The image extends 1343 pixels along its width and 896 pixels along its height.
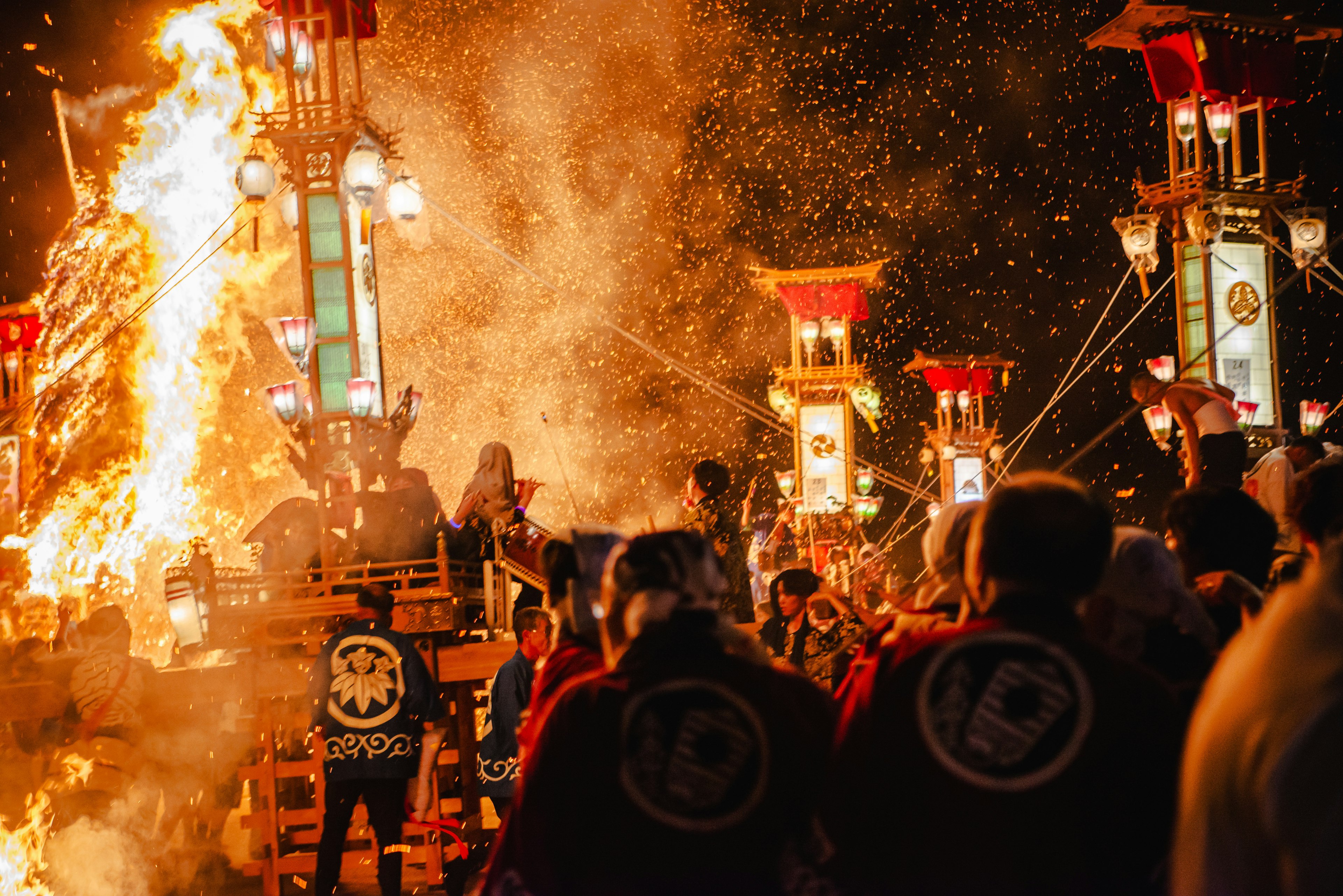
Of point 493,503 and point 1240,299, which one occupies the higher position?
point 1240,299

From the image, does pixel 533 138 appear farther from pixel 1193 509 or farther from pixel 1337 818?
pixel 1337 818

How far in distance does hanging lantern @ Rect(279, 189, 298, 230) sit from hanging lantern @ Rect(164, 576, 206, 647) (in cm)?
477

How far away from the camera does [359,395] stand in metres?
11.6

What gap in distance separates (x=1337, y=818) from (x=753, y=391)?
28.6m

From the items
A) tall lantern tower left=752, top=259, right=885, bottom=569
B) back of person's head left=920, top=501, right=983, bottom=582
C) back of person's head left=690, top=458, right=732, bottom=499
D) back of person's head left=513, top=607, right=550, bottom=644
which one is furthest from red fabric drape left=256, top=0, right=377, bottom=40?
back of person's head left=920, top=501, right=983, bottom=582

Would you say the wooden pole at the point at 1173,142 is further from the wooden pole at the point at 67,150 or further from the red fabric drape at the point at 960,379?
the wooden pole at the point at 67,150

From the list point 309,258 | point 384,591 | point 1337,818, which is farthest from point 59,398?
point 1337,818

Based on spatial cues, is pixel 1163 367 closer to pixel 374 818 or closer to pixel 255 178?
pixel 255 178

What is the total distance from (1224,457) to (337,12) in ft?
32.3

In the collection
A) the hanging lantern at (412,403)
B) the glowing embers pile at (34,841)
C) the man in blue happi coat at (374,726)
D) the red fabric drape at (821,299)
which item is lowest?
the glowing embers pile at (34,841)

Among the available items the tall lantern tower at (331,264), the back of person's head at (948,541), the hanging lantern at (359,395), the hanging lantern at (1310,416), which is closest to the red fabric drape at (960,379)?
the hanging lantern at (1310,416)

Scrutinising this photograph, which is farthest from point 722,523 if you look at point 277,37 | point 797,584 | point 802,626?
point 277,37

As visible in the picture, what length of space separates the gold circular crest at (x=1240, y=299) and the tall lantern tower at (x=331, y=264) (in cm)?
1120

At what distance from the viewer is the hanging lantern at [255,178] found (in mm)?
11586
